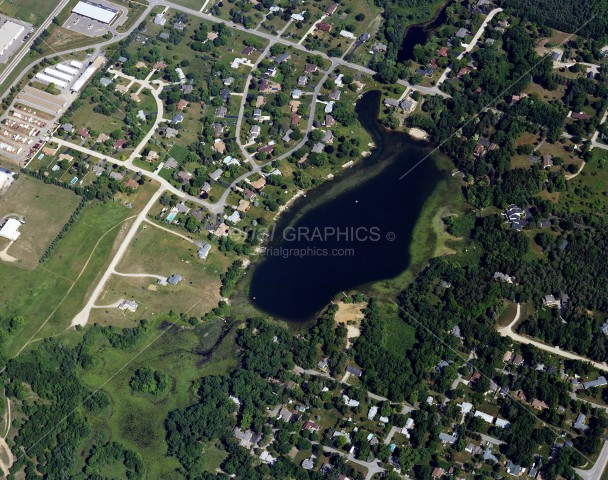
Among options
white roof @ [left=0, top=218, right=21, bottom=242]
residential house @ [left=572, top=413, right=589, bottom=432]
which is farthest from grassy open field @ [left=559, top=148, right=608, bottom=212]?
white roof @ [left=0, top=218, right=21, bottom=242]

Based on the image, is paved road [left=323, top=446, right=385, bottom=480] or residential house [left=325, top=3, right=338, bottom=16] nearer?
paved road [left=323, top=446, right=385, bottom=480]

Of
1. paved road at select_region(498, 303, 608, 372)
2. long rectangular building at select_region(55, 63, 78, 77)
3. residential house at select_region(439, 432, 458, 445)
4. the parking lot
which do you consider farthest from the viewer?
the parking lot

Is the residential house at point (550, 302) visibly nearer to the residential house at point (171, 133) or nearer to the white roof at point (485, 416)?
the white roof at point (485, 416)

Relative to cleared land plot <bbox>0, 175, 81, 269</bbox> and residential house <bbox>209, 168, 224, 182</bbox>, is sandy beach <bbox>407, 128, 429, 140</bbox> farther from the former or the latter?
cleared land plot <bbox>0, 175, 81, 269</bbox>

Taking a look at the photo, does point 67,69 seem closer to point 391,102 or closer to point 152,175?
point 152,175

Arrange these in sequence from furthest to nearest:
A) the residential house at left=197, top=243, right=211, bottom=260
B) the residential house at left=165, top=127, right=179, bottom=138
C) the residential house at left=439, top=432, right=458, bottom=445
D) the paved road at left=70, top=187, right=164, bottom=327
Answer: the residential house at left=165, top=127, right=179, bottom=138 → the residential house at left=197, top=243, right=211, bottom=260 → the paved road at left=70, top=187, right=164, bottom=327 → the residential house at left=439, top=432, right=458, bottom=445

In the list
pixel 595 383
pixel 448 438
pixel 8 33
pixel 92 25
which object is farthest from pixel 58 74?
pixel 595 383
